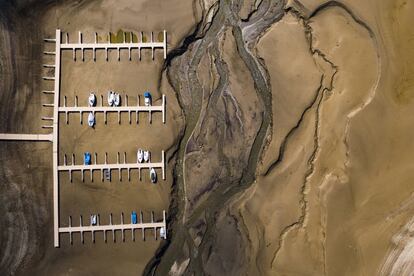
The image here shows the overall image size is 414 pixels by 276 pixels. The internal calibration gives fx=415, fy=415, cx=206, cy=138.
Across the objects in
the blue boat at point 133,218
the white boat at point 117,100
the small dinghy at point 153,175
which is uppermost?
the white boat at point 117,100

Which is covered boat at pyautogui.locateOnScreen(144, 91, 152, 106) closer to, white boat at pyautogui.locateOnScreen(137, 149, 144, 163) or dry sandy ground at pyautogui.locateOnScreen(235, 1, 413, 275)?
white boat at pyautogui.locateOnScreen(137, 149, 144, 163)

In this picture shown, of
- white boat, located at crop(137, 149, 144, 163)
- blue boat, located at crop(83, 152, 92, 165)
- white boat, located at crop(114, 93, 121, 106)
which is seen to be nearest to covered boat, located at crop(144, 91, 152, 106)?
white boat, located at crop(114, 93, 121, 106)

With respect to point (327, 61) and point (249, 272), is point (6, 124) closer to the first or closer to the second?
point (249, 272)

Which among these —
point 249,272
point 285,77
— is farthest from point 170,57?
point 249,272

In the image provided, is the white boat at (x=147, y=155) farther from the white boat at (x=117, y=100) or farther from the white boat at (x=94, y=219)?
the white boat at (x=94, y=219)

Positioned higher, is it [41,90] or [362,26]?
[362,26]

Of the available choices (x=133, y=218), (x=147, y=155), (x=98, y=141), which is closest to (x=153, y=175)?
(x=147, y=155)

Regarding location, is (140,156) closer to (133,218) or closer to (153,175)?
(153,175)

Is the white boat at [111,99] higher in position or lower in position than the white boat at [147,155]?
higher

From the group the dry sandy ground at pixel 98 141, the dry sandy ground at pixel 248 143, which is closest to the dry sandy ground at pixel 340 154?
the dry sandy ground at pixel 248 143

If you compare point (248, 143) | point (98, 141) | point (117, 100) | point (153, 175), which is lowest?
point (153, 175)

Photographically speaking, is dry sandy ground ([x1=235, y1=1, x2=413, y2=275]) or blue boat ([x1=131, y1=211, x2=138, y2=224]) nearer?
dry sandy ground ([x1=235, y1=1, x2=413, y2=275])
